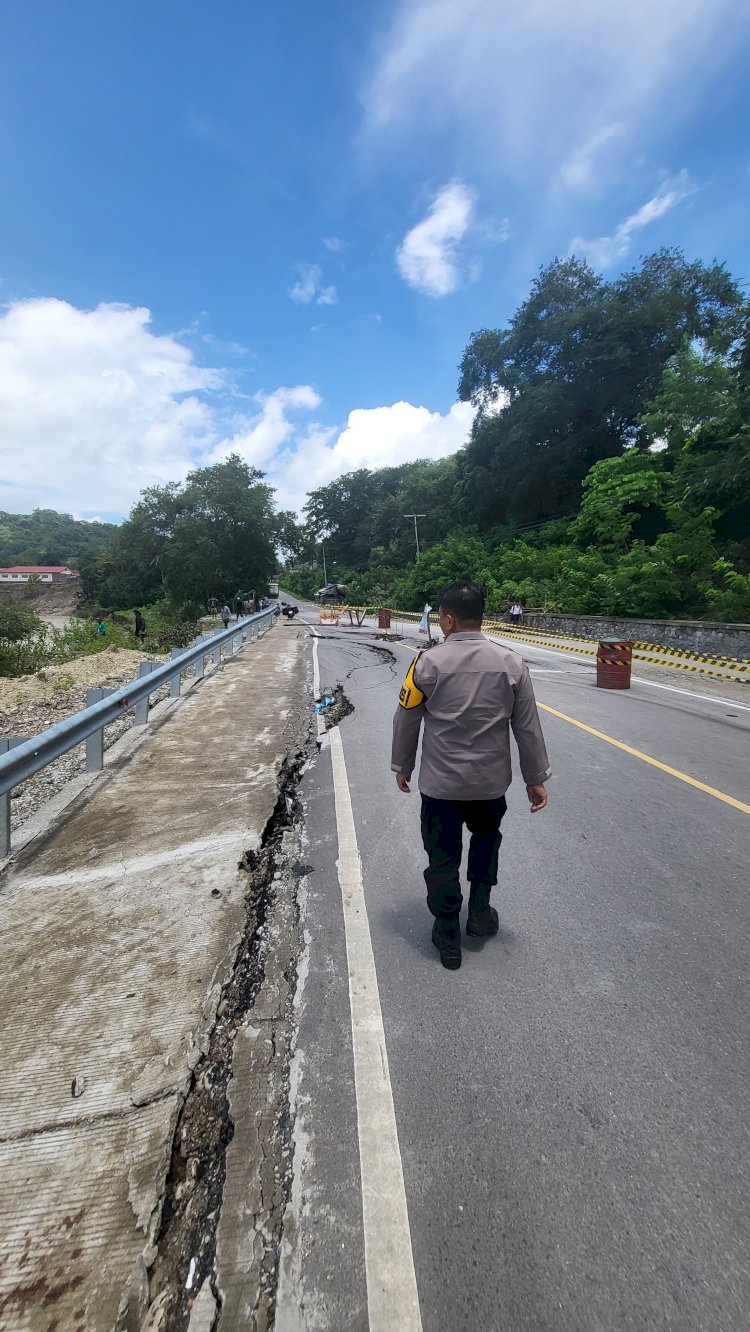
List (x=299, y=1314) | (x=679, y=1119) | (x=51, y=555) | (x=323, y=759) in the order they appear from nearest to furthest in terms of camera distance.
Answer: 1. (x=299, y=1314)
2. (x=679, y=1119)
3. (x=323, y=759)
4. (x=51, y=555)

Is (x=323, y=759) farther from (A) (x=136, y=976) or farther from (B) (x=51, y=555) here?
(B) (x=51, y=555)


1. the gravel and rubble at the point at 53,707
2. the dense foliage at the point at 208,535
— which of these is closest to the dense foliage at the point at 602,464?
the dense foliage at the point at 208,535

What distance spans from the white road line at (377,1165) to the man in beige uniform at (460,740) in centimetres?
44

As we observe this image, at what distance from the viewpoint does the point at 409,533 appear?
6656 cm

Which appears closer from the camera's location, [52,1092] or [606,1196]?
[606,1196]

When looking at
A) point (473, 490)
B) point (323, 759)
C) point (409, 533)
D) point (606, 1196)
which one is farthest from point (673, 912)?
point (409, 533)

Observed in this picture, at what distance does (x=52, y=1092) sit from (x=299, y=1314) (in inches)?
44.7

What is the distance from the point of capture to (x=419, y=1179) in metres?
1.80

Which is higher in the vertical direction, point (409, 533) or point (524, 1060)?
point (409, 533)

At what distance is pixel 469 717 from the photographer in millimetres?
2801

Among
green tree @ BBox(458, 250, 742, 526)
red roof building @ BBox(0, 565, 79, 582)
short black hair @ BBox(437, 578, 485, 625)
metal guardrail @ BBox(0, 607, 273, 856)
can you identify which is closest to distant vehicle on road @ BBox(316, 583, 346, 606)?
green tree @ BBox(458, 250, 742, 526)

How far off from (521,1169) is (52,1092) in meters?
1.62

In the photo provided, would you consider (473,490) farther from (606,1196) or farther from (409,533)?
(606,1196)

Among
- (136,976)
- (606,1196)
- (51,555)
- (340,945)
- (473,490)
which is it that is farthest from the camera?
(51,555)
